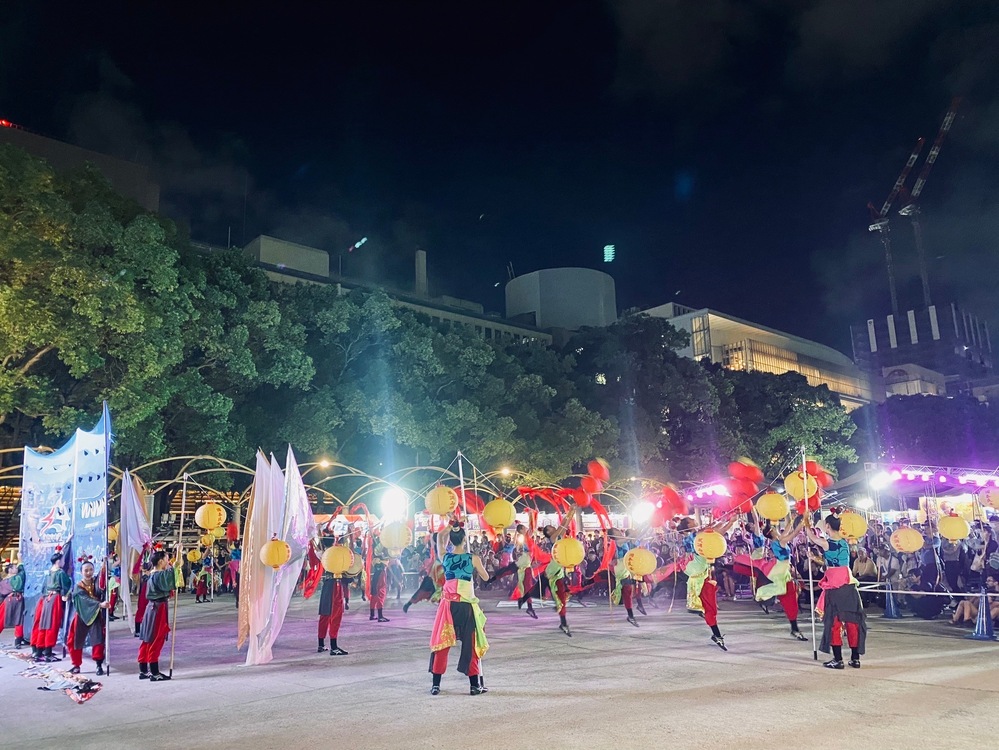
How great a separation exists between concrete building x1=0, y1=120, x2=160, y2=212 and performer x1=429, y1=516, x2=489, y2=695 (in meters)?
32.3

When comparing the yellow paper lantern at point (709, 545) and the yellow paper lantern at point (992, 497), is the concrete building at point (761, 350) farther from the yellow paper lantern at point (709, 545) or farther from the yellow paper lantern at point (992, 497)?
the yellow paper lantern at point (709, 545)

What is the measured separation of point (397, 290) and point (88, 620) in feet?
147

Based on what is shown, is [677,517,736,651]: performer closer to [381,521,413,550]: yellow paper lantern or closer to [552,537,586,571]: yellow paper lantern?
[552,537,586,571]: yellow paper lantern

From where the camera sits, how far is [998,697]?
7441 millimetres

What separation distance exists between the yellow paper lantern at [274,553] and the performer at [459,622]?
3.21m

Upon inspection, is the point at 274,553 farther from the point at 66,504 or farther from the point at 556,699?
the point at 556,699

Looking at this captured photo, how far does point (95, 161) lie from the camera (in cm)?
3678

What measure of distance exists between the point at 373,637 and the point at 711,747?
8375mm

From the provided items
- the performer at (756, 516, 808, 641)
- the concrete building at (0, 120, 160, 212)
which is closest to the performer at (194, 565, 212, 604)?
the performer at (756, 516, 808, 641)

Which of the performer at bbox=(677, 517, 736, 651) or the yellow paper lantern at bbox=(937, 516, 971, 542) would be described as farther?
the yellow paper lantern at bbox=(937, 516, 971, 542)

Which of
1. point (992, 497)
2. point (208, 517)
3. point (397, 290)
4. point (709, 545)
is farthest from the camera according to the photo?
point (397, 290)

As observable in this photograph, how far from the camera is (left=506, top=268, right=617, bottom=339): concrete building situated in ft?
198

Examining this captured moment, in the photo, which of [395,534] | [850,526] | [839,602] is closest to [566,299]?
[395,534]

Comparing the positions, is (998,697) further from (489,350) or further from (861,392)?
(861,392)
